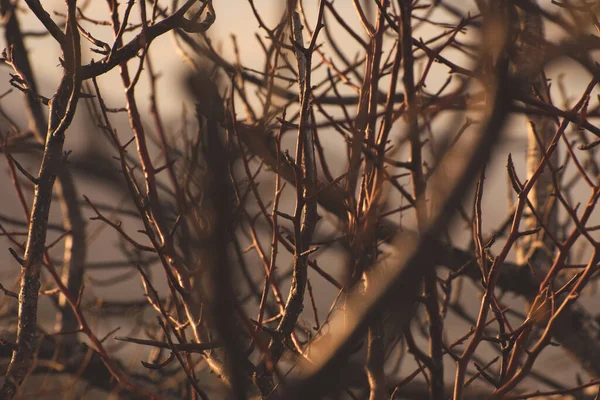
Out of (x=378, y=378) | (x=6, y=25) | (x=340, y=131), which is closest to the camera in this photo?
(x=378, y=378)

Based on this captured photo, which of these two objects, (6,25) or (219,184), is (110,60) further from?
(6,25)

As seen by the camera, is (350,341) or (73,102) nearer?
(350,341)

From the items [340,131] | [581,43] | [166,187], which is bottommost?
[581,43]

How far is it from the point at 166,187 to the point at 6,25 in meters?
1.94

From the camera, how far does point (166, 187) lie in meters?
3.72

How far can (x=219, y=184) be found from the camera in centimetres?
55

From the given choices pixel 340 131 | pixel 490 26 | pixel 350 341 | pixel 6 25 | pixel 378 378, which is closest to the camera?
pixel 350 341

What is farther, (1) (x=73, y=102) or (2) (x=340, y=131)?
(2) (x=340, y=131)

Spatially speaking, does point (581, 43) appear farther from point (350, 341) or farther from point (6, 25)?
point (6, 25)

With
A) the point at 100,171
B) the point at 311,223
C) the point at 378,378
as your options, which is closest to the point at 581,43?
the point at 100,171

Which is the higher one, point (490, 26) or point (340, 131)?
point (340, 131)

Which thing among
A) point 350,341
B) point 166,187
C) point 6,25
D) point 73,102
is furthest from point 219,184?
point 6,25

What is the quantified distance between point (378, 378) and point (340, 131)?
2.97ft

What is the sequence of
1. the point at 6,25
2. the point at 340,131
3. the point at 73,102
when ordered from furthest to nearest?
the point at 6,25
the point at 340,131
the point at 73,102
